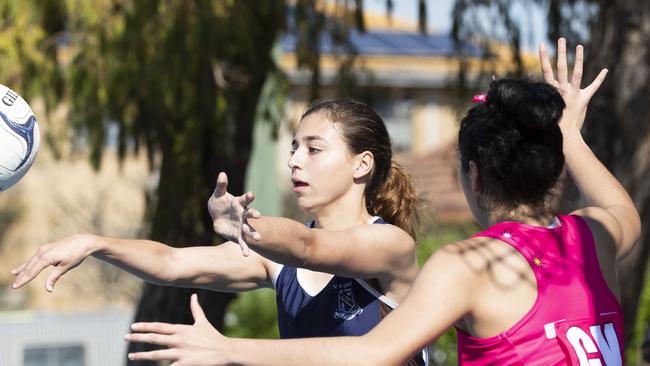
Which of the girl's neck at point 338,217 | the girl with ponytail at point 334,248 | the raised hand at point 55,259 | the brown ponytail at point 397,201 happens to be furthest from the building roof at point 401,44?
the raised hand at point 55,259

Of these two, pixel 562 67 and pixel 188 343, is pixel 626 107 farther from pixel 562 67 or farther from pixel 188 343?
pixel 188 343

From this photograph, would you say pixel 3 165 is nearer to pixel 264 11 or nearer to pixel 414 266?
pixel 414 266

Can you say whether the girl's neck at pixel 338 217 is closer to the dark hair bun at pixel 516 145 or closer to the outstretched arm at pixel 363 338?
the dark hair bun at pixel 516 145

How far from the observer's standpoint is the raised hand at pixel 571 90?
3184mm

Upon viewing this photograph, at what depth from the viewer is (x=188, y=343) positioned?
2305mm

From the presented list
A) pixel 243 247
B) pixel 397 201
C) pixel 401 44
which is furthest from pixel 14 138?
pixel 401 44

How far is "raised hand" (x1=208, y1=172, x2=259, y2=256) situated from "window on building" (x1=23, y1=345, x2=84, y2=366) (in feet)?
35.5

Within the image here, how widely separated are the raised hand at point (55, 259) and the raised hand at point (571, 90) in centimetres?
129

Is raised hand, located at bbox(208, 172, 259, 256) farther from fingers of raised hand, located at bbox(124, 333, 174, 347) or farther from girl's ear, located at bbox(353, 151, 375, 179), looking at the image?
girl's ear, located at bbox(353, 151, 375, 179)

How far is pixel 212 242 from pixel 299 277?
194 inches

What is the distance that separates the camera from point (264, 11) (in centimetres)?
803

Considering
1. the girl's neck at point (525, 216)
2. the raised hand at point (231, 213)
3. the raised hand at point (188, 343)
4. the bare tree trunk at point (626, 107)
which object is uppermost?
the raised hand at point (231, 213)

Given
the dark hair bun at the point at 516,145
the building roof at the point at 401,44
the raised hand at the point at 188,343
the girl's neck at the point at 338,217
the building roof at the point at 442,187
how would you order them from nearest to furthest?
the raised hand at the point at 188,343, the dark hair bun at the point at 516,145, the girl's neck at the point at 338,217, the building roof at the point at 442,187, the building roof at the point at 401,44

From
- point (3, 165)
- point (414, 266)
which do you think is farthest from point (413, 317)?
point (3, 165)
